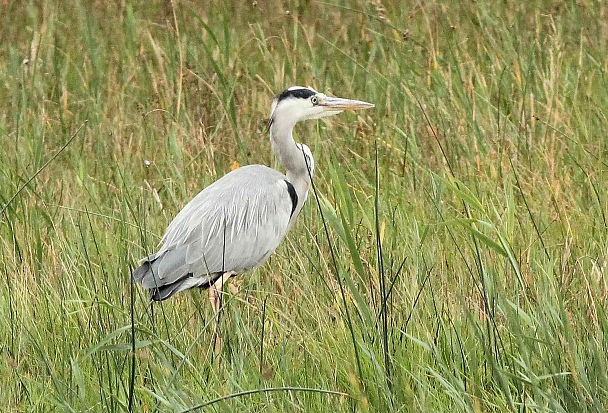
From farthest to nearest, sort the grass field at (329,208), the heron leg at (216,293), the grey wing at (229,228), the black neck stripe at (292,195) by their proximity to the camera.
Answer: the black neck stripe at (292,195) < the grey wing at (229,228) < the heron leg at (216,293) < the grass field at (329,208)

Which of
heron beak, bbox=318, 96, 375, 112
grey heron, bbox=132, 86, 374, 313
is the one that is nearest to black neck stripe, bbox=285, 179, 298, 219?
grey heron, bbox=132, 86, 374, 313

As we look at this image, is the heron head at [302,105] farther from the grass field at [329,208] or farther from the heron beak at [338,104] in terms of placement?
the grass field at [329,208]

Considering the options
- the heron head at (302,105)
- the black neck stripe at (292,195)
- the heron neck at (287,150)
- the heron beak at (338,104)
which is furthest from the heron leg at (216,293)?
the heron beak at (338,104)

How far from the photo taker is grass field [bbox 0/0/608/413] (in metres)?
2.74

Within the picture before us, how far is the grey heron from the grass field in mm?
94

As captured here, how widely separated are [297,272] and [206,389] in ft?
3.74

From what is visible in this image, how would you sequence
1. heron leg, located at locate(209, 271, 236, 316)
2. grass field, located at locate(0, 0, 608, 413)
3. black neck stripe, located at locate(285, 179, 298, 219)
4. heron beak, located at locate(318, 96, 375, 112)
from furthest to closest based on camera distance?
heron beak, located at locate(318, 96, 375, 112) < black neck stripe, located at locate(285, 179, 298, 219) < heron leg, located at locate(209, 271, 236, 316) < grass field, located at locate(0, 0, 608, 413)

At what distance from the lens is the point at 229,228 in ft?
14.0

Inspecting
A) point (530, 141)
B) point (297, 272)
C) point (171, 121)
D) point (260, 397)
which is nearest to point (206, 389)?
point (260, 397)

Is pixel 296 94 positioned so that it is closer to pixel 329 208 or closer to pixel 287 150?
pixel 287 150

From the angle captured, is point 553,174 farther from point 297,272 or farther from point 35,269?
point 35,269

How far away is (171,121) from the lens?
5414 mm

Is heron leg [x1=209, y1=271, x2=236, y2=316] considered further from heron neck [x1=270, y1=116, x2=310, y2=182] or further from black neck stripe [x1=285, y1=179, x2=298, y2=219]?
heron neck [x1=270, y1=116, x2=310, y2=182]

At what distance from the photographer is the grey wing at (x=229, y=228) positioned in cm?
406
